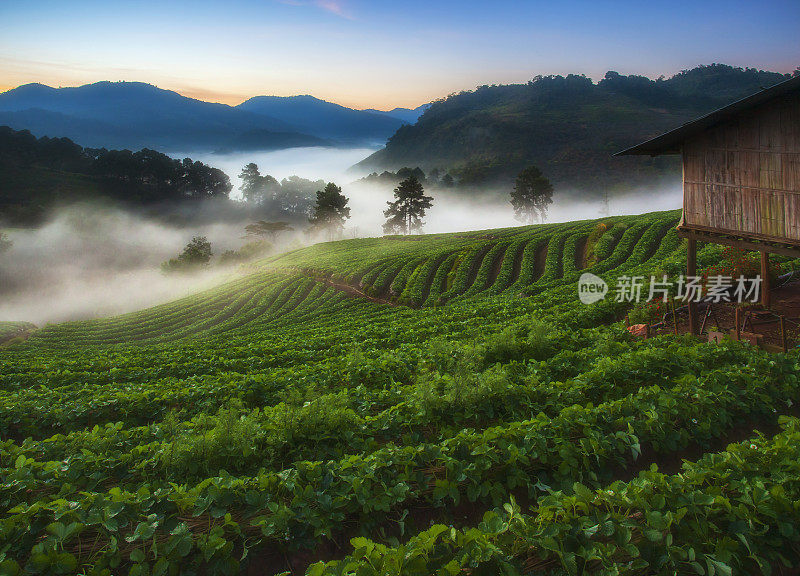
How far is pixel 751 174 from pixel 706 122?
78.7 inches

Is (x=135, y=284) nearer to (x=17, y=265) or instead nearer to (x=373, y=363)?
(x=17, y=265)

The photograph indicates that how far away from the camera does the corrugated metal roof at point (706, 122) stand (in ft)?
36.1

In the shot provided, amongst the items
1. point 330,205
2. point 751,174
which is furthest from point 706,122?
point 330,205

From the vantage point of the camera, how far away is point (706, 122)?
13.3 meters

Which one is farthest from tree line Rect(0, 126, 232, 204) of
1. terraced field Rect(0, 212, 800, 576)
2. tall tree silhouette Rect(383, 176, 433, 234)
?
terraced field Rect(0, 212, 800, 576)

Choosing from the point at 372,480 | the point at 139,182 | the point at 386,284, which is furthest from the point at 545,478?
the point at 139,182

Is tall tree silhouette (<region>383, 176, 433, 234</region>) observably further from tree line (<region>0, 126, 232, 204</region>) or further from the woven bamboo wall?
tree line (<region>0, 126, 232, 204</region>)

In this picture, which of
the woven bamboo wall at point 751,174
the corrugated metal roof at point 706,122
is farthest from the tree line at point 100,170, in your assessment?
the woven bamboo wall at point 751,174

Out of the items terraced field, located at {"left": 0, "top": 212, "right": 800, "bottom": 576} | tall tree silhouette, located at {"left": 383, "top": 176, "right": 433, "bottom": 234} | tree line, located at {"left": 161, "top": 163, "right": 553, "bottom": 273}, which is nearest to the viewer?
terraced field, located at {"left": 0, "top": 212, "right": 800, "bottom": 576}

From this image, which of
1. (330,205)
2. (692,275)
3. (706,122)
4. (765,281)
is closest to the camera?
(706,122)

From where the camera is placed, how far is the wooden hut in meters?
11.8

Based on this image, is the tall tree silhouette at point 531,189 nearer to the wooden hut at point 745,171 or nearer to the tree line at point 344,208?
the tree line at point 344,208

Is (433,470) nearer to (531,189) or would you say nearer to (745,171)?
(745,171)

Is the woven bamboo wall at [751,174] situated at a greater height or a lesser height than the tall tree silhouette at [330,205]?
lesser
